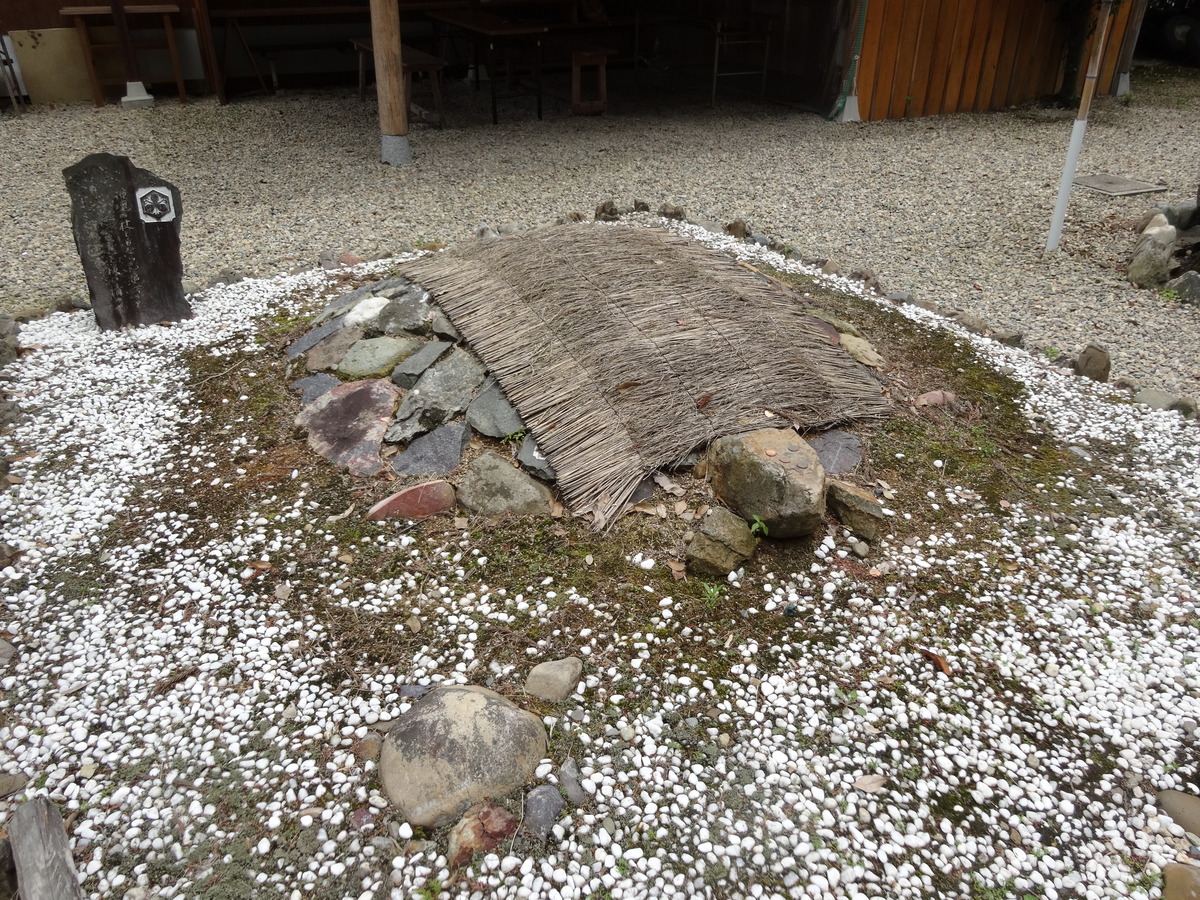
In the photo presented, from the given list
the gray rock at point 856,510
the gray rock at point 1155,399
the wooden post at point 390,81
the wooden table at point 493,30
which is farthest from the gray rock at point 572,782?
the wooden table at point 493,30

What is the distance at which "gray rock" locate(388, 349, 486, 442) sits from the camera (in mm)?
3734

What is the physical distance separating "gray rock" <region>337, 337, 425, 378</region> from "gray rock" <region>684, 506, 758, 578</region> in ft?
6.46

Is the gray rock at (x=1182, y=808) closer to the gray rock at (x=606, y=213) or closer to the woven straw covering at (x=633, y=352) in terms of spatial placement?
the woven straw covering at (x=633, y=352)

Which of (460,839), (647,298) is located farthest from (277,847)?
(647,298)

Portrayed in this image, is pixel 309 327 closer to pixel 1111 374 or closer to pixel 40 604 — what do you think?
pixel 40 604

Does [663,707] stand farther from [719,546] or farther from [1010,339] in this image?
[1010,339]

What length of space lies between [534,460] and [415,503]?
20.9 inches

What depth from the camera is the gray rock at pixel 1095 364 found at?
4.41 meters

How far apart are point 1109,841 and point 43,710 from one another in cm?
322

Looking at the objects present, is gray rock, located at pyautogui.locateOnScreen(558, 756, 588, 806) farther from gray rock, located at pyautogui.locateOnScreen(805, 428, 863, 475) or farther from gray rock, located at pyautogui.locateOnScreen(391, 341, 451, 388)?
gray rock, located at pyautogui.locateOnScreen(391, 341, 451, 388)

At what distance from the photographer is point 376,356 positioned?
4227mm

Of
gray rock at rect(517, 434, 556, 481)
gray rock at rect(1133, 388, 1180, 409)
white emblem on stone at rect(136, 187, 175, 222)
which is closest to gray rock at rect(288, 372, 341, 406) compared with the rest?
gray rock at rect(517, 434, 556, 481)

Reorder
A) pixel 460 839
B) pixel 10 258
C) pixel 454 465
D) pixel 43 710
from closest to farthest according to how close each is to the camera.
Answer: pixel 460 839 < pixel 43 710 < pixel 454 465 < pixel 10 258

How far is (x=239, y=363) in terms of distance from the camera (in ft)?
14.7
